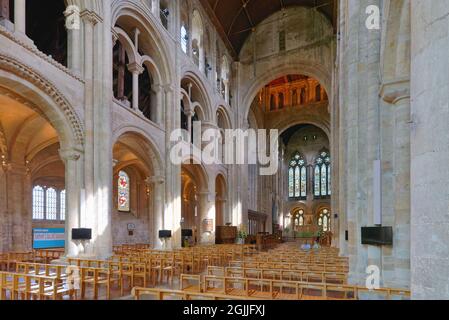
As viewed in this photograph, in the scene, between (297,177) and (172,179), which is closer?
(172,179)

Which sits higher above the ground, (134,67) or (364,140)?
(134,67)

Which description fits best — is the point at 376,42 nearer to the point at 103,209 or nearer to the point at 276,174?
the point at 103,209

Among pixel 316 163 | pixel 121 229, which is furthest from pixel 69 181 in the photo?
pixel 316 163

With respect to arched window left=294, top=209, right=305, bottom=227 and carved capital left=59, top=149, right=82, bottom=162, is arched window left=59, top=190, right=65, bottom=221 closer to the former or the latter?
carved capital left=59, top=149, right=82, bottom=162

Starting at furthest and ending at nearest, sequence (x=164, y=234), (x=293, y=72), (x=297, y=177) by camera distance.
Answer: (x=297, y=177) < (x=293, y=72) < (x=164, y=234)

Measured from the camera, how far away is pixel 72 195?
12203 mm

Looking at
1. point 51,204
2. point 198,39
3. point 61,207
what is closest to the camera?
point 51,204

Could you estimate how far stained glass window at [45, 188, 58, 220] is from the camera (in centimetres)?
2095

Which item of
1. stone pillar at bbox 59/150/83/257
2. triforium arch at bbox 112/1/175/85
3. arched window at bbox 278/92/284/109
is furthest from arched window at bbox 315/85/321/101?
stone pillar at bbox 59/150/83/257

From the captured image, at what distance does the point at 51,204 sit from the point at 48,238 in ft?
8.76

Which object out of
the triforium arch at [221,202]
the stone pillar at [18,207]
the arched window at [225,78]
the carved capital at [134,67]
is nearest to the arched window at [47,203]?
the stone pillar at [18,207]

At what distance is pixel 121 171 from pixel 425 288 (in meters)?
24.9

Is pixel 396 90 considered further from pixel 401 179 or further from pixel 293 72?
pixel 293 72

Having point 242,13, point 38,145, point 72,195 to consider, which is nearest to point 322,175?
point 242,13
